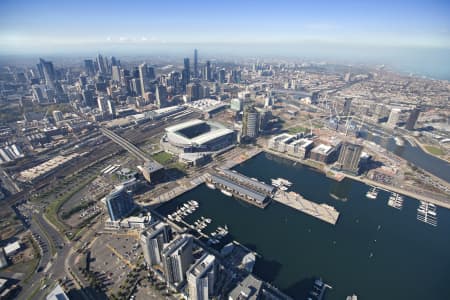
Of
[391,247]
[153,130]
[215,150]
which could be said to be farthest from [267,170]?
[153,130]

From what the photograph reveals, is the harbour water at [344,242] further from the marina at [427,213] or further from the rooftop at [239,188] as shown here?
the rooftop at [239,188]

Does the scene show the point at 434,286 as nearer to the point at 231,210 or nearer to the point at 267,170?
the point at 231,210

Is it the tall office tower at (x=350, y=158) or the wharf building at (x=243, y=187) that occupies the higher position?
the tall office tower at (x=350, y=158)

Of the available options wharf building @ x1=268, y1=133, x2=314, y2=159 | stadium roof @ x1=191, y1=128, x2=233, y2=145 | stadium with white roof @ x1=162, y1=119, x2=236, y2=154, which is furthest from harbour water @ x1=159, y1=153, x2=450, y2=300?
stadium roof @ x1=191, y1=128, x2=233, y2=145

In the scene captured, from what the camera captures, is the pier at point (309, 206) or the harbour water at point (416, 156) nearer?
the pier at point (309, 206)

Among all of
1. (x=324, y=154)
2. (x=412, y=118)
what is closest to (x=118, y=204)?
(x=324, y=154)

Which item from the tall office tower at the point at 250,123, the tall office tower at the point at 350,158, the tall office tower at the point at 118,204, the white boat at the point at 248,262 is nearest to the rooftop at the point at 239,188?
the white boat at the point at 248,262
